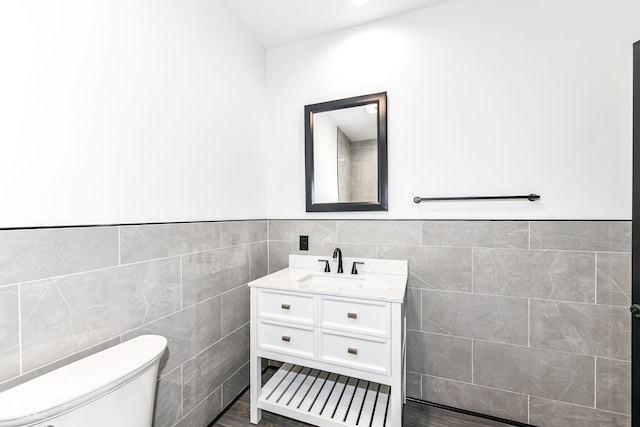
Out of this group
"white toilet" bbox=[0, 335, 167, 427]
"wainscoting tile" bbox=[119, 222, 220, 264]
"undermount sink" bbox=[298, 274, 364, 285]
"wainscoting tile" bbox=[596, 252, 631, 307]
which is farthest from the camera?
"undermount sink" bbox=[298, 274, 364, 285]

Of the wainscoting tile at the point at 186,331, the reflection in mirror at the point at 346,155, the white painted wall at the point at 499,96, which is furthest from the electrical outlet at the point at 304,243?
the wainscoting tile at the point at 186,331

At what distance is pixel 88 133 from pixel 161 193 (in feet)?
1.22

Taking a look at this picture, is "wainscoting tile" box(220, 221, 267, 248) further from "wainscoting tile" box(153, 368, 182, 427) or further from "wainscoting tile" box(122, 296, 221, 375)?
"wainscoting tile" box(153, 368, 182, 427)

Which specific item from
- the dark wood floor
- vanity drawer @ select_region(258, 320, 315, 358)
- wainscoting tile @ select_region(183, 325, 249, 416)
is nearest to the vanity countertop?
vanity drawer @ select_region(258, 320, 315, 358)

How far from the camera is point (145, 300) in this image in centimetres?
125

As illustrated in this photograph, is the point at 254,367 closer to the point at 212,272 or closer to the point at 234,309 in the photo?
the point at 234,309

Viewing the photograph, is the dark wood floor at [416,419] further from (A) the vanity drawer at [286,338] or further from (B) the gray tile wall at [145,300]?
(A) the vanity drawer at [286,338]

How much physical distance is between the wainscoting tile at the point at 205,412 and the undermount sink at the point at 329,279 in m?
0.83

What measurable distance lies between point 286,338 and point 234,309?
46cm

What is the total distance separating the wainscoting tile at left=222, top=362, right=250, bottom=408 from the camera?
1727 millimetres

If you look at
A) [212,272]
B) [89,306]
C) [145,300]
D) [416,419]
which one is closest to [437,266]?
[416,419]

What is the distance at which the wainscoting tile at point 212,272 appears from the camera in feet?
4.83

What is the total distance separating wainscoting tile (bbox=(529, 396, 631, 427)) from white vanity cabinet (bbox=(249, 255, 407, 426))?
78cm

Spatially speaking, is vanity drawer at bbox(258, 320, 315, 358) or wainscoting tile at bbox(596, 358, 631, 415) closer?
wainscoting tile at bbox(596, 358, 631, 415)
